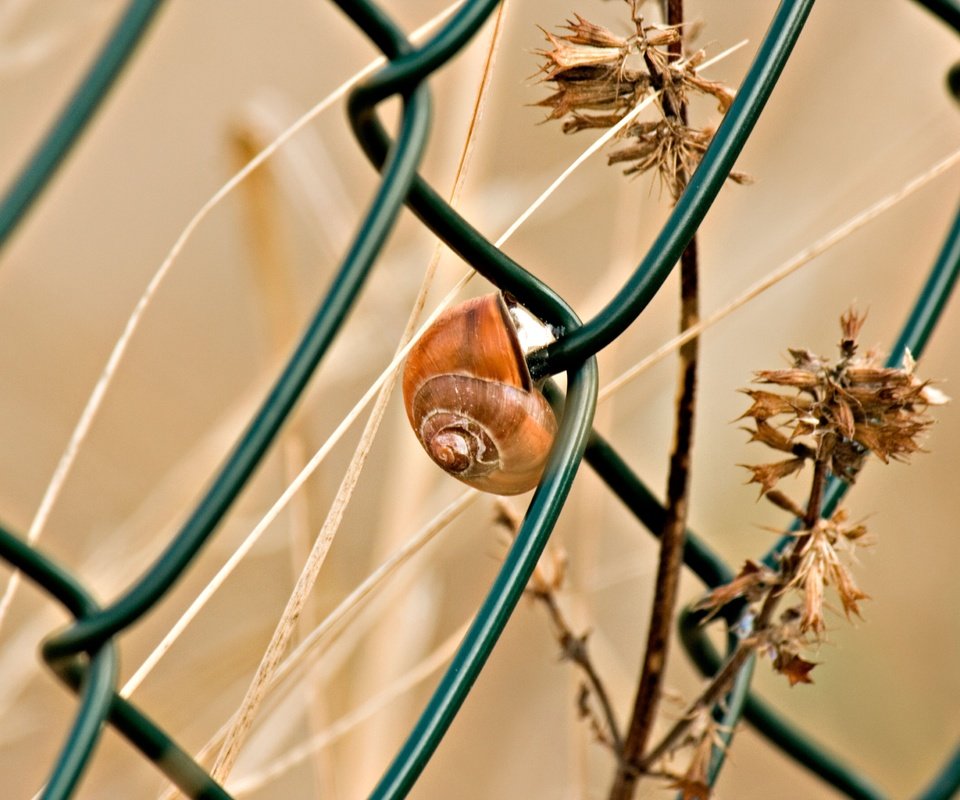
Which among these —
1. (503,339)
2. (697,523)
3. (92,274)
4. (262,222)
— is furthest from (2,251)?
(92,274)

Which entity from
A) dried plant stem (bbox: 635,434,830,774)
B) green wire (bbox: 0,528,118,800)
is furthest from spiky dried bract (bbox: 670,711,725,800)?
green wire (bbox: 0,528,118,800)

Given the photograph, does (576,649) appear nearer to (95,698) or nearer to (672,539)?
(672,539)

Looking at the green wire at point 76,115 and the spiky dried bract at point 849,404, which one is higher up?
the green wire at point 76,115

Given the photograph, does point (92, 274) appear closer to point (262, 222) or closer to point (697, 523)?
point (697, 523)

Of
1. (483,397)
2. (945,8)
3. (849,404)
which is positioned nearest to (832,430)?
(849,404)

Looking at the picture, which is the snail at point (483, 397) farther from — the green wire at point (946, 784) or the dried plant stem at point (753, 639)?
the green wire at point (946, 784)

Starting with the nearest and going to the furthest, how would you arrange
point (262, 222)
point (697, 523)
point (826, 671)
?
point (262, 222) < point (697, 523) < point (826, 671)

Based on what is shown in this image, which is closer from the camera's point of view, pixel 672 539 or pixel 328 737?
pixel 672 539

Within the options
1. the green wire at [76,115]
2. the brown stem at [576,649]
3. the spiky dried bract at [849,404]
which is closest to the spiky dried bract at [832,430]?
the spiky dried bract at [849,404]
